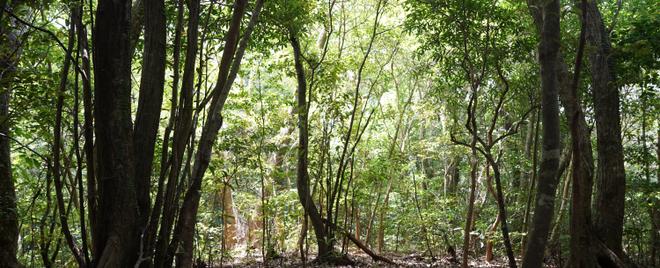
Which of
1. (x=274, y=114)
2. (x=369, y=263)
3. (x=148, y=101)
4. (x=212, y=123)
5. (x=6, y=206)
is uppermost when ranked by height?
(x=274, y=114)

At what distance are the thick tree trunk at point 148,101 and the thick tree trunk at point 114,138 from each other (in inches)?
6.2

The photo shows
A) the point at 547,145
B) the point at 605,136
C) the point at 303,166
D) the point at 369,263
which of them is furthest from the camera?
the point at 369,263

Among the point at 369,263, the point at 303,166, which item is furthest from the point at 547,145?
the point at 369,263

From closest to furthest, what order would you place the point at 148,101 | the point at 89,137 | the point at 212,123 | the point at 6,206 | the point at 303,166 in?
the point at 212,123, the point at 89,137, the point at 148,101, the point at 6,206, the point at 303,166

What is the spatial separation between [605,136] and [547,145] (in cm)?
324

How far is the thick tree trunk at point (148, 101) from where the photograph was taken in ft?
15.8

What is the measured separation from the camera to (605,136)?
317 inches

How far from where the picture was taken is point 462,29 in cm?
752

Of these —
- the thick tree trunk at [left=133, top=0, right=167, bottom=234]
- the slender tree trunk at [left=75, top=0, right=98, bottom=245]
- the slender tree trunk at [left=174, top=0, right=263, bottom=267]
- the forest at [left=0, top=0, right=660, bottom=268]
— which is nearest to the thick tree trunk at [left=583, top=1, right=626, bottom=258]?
the forest at [left=0, top=0, right=660, bottom=268]

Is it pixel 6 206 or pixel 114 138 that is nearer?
pixel 114 138

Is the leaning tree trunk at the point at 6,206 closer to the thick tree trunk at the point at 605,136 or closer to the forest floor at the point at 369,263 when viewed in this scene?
the forest floor at the point at 369,263

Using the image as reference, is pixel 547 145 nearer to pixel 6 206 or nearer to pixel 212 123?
pixel 212 123

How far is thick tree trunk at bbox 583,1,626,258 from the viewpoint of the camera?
25.7 ft

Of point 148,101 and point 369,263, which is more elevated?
point 148,101
